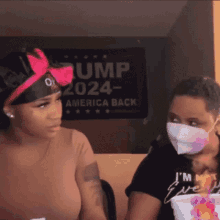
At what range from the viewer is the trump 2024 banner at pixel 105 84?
80cm

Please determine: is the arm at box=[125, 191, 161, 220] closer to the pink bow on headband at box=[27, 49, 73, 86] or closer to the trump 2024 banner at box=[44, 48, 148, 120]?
the trump 2024 banner at box=[44, 48, 148, 120]

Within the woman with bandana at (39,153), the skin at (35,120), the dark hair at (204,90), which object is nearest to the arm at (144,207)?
the woman with bandana at (39,153)

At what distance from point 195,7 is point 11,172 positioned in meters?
0.82

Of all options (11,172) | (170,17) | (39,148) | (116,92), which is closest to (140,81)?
(116,92)

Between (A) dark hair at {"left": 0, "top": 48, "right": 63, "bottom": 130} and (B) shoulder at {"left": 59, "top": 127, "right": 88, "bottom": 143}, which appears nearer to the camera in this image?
(A) dark hair at {"left": 0, "top": 48, "right": 63, "bottom": 130}

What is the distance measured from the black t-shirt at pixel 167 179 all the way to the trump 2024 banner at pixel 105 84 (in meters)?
0.17

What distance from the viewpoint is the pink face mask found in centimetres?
73

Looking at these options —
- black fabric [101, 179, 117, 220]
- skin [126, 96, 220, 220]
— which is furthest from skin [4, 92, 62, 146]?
skin [126, 96, 220, 220]

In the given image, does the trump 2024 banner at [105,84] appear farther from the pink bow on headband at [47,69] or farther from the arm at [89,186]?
the arm at [89,186]

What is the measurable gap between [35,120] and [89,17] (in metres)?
0.40

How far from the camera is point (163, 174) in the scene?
2.50 ft

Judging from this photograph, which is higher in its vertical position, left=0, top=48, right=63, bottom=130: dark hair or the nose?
left=0, top=48, right=63, bottom=130: dark hair

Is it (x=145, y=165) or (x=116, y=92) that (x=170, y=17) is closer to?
(x=116, y=92)

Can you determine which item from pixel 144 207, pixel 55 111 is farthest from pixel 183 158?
pixel 55 111
